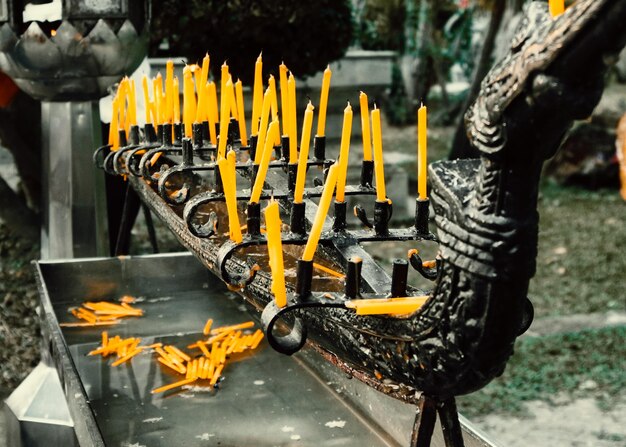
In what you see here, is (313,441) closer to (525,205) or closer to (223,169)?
(223,169)

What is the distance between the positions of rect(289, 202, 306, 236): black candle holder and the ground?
4.42ft

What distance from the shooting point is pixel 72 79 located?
3246mm

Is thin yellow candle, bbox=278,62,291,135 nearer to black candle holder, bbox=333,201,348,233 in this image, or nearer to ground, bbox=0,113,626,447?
black candle holder, bbox=333,201,348,233

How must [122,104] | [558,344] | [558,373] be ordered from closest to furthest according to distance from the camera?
[122,104] < [558,373] < [558,344]

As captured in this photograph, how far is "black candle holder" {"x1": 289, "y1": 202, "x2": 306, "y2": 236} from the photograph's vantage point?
139 centimetres

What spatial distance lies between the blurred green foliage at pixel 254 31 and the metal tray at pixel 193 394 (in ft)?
7.95

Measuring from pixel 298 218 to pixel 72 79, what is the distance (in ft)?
7.01

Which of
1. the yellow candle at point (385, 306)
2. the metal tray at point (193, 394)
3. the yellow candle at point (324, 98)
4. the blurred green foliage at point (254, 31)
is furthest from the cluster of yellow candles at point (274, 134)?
the blurred green foliage at point (254, 31)

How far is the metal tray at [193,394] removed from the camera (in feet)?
5.87

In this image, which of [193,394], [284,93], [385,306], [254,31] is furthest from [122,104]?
[254,31]

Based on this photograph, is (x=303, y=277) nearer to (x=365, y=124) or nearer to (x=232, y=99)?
(x=365, y=124)

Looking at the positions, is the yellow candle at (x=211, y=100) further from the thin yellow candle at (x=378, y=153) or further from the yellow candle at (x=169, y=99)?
the thin yellow candle at (x=378, y=153)

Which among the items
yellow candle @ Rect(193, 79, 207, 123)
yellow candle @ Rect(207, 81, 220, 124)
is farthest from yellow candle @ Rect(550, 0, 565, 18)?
yellow candle @ Rect(193, 79, 207, 123)

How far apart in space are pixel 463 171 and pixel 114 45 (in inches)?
96.6
